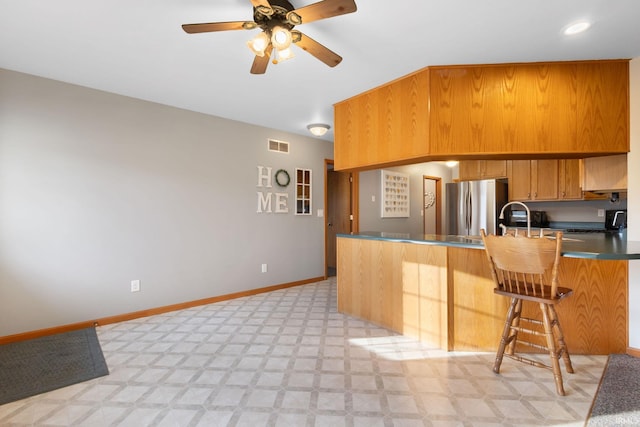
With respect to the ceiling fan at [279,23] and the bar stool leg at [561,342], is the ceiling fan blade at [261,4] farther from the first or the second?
the bar stool leg at [561,342]

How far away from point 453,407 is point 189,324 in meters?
2.47

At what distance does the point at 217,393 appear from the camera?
1.99m

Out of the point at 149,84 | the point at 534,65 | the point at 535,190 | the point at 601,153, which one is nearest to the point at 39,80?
the point at 149,84

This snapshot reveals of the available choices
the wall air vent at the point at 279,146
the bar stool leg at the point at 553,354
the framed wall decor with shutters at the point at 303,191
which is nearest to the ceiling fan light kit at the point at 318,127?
the wall air vent at the point at 279,146

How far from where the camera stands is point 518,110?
266cm

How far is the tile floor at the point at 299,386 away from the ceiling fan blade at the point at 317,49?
2.10 m

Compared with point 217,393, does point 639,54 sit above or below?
above

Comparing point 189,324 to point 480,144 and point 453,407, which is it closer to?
point 453,407

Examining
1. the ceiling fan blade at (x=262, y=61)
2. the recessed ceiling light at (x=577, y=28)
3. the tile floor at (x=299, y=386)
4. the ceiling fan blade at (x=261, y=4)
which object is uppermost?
the recessed ceiling light at (x=577, y=28)

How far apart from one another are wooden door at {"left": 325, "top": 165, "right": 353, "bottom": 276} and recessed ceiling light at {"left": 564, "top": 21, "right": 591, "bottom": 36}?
3.58m

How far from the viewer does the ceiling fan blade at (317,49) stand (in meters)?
1.90

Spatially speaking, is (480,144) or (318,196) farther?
(318,196)

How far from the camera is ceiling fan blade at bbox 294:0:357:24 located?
1.58 m

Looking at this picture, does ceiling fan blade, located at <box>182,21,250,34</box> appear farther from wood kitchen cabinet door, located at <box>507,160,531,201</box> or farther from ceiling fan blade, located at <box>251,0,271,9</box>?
wood kitchen cabinet door, located at <box>507,160,531,201</box>
